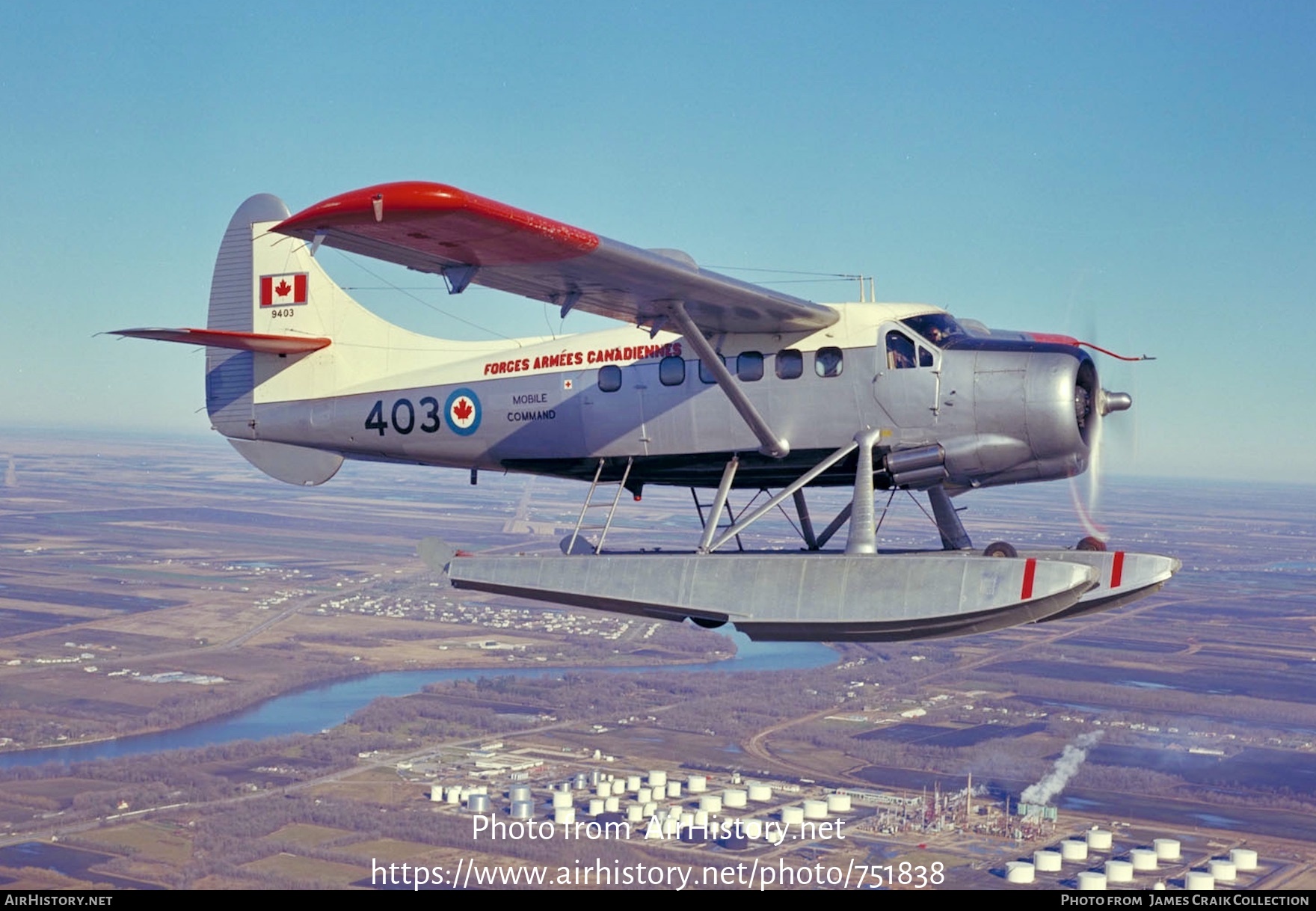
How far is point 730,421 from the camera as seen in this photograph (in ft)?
60.0

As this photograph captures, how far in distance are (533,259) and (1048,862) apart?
36.6 meters

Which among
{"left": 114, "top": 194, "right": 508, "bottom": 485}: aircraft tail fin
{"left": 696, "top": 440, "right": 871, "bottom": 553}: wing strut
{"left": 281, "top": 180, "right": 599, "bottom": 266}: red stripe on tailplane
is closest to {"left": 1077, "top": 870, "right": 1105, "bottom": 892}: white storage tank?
{"left": 696, "top": 440, "right": 871, "bottom": 553}: wing strut

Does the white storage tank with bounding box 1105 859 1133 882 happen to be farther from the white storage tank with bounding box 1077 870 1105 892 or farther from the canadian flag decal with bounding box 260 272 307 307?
the canadian flag decal with bounding box 260 272 307 307

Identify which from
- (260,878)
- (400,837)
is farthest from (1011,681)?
(260,878)

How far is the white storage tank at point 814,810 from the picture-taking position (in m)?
50.1

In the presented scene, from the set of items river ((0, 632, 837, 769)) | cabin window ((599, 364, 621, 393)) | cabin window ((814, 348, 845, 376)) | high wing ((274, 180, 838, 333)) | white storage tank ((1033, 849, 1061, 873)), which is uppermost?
high wing ((274, 180, 838, 333))

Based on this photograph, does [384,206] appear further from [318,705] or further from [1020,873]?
[318,705]

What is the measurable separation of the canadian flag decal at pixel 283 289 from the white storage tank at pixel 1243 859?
127 ft

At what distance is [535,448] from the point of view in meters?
19.6

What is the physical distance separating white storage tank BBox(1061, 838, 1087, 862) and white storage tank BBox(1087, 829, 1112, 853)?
1019 millimetres

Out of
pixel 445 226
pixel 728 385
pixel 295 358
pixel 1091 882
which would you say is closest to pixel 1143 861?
pixel 1091 882

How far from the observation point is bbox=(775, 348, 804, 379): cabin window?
58.6ft

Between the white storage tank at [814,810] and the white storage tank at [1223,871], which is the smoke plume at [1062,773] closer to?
the white storage tank at [814,810]

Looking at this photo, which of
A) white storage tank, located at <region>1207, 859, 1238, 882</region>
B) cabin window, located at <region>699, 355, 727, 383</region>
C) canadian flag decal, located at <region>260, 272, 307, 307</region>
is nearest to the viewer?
cabin window, located at <region>699, 355, 727, 383</region>
